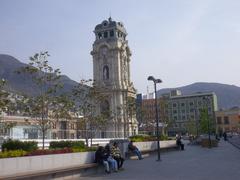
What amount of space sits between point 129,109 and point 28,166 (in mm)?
55554

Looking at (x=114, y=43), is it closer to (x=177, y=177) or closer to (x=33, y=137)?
(x=33, y=137)

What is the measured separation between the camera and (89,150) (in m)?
22.1

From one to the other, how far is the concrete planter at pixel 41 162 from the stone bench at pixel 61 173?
348mm

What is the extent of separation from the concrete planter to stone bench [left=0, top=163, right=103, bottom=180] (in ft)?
1.14

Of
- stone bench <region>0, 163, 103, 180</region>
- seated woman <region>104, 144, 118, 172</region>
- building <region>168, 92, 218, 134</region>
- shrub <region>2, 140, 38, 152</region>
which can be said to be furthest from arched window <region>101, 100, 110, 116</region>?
building <region>168, 92, 218, 134</region>

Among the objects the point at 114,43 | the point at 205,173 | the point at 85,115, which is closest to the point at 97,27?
the point at 114,43

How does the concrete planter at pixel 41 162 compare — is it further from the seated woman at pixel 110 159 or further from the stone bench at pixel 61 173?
the seated woman at pixel 110 159

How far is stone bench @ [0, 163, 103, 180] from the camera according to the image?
14.8m

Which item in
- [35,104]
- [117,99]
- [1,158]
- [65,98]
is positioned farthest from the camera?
[117,99]

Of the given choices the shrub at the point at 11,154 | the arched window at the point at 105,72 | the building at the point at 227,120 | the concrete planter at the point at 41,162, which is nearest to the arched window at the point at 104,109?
the arched window at the point at 105,72

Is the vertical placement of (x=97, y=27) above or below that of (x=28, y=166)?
above

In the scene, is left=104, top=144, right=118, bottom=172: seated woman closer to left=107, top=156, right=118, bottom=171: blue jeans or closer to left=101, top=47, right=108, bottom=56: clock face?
left=107, top=156, right=118, bottom=171: blue jeans

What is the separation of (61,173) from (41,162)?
3.35 ft

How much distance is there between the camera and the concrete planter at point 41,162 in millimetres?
15172
